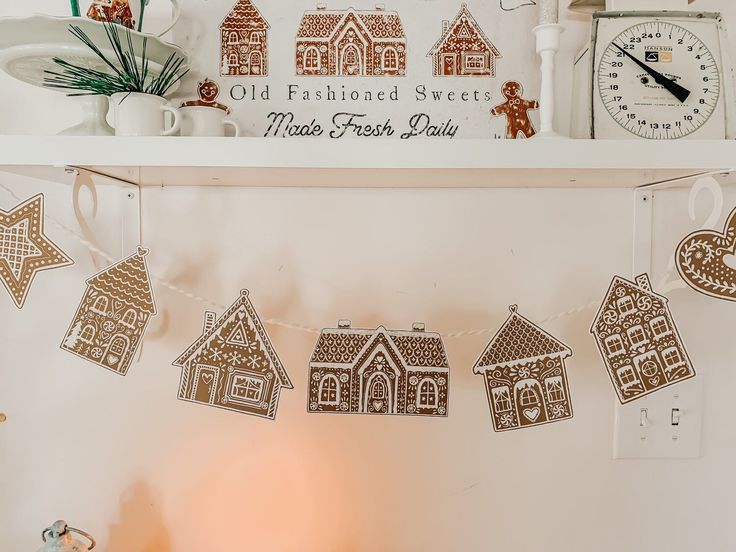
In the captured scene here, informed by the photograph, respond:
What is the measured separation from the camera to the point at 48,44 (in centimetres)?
78

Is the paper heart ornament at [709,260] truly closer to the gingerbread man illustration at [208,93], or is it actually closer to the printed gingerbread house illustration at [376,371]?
the printed gingerbread house illustration at [376,371]

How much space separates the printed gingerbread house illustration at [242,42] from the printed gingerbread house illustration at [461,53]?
278mm

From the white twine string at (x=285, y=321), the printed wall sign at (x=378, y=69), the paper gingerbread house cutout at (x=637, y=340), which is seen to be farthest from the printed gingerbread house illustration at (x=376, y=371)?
the printed wall sign at (x=378, y=69)

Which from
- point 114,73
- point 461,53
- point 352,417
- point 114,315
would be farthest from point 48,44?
point 352,417

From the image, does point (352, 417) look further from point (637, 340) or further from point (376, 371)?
point (637, 340)

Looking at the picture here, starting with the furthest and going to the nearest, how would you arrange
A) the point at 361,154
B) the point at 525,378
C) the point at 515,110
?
1. the point at 515,110
2. the point at 525,378
3. the point at 361,154

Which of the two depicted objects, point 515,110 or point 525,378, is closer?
point 525,378

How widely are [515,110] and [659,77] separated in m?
0.21

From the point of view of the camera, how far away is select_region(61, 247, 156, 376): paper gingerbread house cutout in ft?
2.59

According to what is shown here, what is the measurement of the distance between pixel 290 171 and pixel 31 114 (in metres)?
0.50

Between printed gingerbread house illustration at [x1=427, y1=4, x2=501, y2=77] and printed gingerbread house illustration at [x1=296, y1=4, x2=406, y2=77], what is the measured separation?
6 cm

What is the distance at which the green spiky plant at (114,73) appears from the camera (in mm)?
781

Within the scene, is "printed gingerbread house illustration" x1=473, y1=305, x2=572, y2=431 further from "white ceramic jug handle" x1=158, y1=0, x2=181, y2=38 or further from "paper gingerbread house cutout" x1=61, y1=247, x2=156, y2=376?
"white ceramic jug handle" x1=158, y1=0, x2=181, y2=38

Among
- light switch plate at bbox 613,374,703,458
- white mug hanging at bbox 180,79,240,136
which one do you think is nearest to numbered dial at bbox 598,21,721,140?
light switch plate at bbox 613,374,703,458
